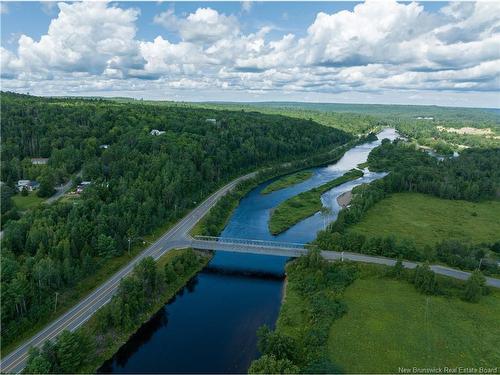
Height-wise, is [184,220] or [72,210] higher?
[72,210]

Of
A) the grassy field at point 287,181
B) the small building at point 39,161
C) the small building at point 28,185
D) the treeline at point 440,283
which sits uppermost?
the small building at point 39,161

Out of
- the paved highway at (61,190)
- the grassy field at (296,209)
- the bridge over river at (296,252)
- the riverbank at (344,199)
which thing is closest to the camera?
the bridge over river at (296,252)

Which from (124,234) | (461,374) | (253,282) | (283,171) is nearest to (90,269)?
(124,234)

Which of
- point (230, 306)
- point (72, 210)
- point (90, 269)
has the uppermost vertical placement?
point (72, 210)

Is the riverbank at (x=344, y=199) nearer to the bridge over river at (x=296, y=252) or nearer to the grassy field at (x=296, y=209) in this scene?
the grassy field at (x=296, y=209)

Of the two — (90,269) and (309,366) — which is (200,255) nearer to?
(90,269)

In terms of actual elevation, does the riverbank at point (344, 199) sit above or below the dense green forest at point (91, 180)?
below

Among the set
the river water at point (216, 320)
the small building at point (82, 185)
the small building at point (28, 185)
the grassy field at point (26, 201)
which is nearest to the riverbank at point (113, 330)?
the river water at point (216, 320)

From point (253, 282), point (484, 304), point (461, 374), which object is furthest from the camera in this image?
point (253, 282)
